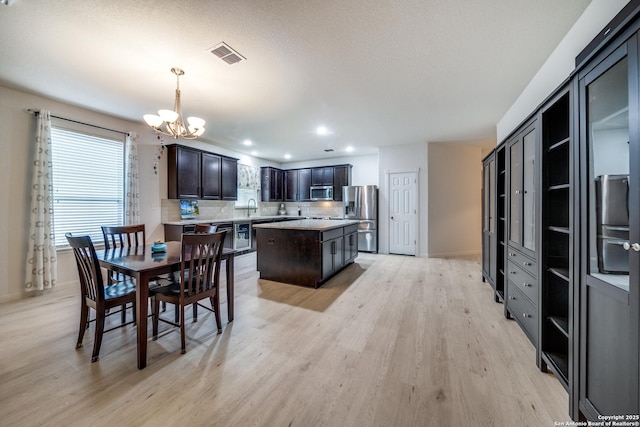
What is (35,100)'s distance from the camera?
3.27 metres

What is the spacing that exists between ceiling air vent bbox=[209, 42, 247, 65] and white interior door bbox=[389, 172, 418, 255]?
4654 millimetres

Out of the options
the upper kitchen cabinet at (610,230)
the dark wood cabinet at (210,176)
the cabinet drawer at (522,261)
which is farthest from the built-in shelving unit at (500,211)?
the dark wood cabinet at (210,176)

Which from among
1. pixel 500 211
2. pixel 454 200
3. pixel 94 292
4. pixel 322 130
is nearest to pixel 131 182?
pixel 94 292

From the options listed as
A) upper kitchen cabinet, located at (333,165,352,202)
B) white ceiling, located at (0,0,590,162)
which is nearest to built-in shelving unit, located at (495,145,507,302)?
white ceiling, located at (0,0,590,162)

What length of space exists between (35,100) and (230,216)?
12.6ft

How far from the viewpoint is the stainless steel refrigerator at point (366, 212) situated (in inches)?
246

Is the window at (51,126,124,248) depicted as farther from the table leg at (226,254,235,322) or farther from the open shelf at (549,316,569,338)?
the open shelf at (549,316,569,338)

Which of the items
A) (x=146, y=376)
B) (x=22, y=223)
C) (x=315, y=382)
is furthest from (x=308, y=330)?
(x=22, y=223)

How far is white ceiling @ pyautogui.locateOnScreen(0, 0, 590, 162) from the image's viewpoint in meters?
1.83

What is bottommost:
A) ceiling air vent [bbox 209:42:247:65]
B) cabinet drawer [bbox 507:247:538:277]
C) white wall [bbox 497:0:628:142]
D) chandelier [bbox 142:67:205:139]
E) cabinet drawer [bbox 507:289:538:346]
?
cabinet drawer [bbox 507:289:538:346]

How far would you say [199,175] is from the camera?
5.21m

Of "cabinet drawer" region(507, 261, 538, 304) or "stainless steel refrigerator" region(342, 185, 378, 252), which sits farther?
"stainless steel refrigerator" region(342, 185, 378, 252)

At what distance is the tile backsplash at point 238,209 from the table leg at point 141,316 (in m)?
3.53

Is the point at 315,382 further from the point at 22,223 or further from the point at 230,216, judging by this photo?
the point at 230,216
